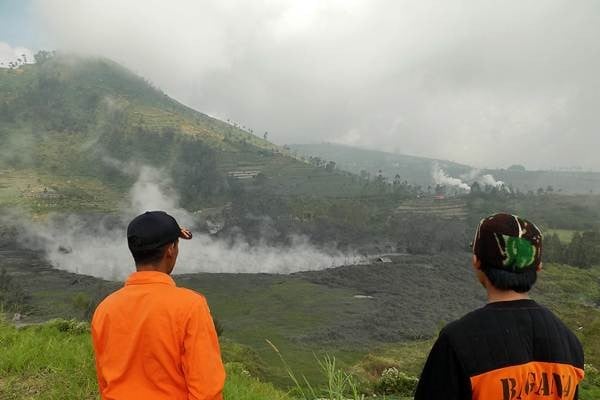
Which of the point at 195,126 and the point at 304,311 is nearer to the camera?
the point at 304,311

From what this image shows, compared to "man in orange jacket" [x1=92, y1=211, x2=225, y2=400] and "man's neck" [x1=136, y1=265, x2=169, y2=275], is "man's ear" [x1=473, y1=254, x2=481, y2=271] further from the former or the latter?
"man's neck" [x1=136, y1=265, x2=169, y2=275]

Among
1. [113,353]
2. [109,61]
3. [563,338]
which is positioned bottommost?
[113,353]

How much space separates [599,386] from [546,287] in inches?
1886

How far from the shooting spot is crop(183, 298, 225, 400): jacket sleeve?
7.73ft

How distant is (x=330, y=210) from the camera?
104562mm

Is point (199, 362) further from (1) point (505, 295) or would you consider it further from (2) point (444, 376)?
(1) point (505, 295)

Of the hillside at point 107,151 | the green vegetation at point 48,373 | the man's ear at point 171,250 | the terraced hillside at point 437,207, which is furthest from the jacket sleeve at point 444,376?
the terraced hillside at point 437,207

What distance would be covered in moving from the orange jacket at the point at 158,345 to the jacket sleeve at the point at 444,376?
3.63 feet

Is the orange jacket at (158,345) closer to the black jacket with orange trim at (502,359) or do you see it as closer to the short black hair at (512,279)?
the black jacket with orange trim at (502,359)

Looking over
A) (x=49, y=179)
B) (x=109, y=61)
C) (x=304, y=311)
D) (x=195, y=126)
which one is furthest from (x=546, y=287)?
(x=109, y=61)

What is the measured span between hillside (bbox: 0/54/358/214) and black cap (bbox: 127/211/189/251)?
95.3 meters

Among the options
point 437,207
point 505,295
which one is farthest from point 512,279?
point 437,207

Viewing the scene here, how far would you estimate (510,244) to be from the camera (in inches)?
77.2

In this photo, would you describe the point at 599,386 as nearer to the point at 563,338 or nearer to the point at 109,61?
the point at 563,338
